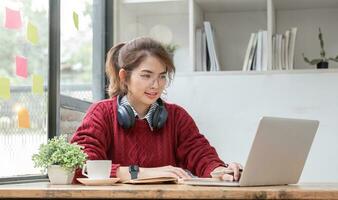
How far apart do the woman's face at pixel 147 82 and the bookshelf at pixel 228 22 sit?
1149 millimetres

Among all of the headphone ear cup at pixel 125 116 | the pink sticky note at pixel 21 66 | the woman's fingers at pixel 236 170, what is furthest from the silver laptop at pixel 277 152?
the pink sticky note at pixel 21 66

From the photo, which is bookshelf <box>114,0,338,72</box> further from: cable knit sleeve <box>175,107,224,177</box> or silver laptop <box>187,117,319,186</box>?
silver laptop <box>187,117,319,186</box>

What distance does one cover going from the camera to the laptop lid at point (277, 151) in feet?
4.90

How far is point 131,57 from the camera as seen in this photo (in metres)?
2.34

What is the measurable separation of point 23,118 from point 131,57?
643 mm

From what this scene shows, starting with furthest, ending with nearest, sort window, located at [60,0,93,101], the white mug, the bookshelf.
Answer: the bookshelf → window, located at [60,0,93,101] → the white mug

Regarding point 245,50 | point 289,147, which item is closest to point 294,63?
point 245,50

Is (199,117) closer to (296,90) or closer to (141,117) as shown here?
(296,90)

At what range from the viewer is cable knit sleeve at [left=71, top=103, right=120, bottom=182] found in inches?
82.2

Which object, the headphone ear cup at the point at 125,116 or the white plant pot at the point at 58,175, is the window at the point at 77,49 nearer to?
the headphone ear cup at the point at 125,116

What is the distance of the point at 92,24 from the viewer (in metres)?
3.59

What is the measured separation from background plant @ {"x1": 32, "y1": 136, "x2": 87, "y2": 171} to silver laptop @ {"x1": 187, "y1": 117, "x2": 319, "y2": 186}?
42 cm

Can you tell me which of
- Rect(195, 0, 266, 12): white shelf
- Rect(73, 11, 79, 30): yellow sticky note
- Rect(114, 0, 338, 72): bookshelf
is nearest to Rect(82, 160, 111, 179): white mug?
Rect(73, 11, 79, 30): yellow sticky note

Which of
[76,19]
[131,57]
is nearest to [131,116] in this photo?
[131,57]
